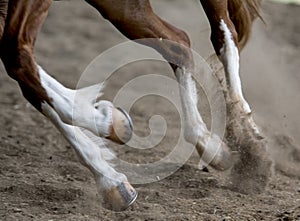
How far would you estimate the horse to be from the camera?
436cm

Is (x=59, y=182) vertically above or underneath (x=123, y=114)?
underneath

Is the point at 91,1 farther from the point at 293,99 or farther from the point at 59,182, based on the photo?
the point at 293,99

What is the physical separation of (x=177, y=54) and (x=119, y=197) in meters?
1.06

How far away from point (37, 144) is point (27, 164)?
58cm

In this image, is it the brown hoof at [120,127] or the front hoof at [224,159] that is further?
the front hoof at [224,159]

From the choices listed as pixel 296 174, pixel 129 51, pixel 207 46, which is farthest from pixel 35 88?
pixel 129 51

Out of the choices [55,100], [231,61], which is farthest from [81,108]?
[231,61]

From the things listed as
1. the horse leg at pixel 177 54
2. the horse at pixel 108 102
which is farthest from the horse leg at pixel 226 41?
the horse leg at pixel 177 54

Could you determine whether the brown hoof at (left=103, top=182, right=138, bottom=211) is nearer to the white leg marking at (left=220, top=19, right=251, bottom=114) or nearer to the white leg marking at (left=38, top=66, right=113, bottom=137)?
the white leg marking at (left=38, top=66, right=113, bottom=137)

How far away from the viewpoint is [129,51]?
28.7 ft

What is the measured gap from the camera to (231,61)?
16.7ft

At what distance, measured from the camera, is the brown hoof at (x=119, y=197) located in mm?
4352

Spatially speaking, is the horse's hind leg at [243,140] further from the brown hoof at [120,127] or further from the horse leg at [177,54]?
the brown hoof at [120,127]

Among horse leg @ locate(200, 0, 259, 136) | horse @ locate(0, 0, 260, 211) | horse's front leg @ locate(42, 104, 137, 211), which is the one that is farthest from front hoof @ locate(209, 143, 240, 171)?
horse's front leg @ locate(42, 104, 137, 211)
